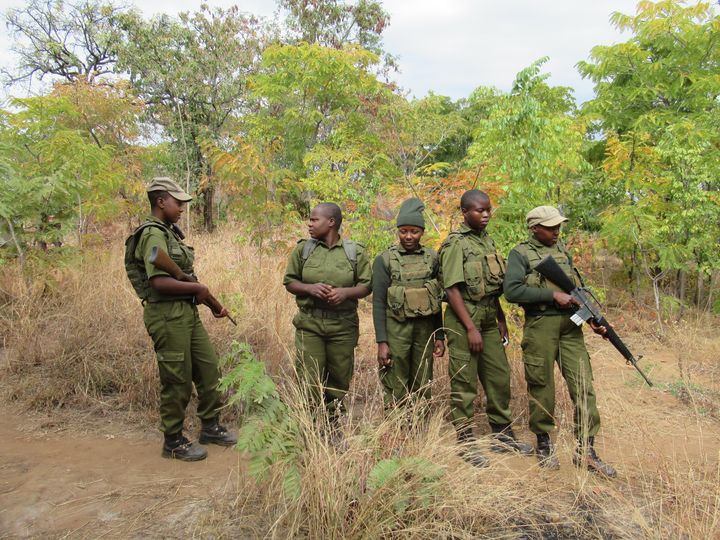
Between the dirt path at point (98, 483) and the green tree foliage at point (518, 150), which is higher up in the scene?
the green tree foliage at point (518, 150)

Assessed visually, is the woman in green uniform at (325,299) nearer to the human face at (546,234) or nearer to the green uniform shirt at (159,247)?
the green uniform shirt at (159,247)

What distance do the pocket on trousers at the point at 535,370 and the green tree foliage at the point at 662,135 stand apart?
165 inches

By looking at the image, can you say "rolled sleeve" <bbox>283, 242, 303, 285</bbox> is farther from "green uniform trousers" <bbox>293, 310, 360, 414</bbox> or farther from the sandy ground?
the sandy ground

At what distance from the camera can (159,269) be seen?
3.00 m

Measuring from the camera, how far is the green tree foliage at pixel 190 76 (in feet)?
46.3

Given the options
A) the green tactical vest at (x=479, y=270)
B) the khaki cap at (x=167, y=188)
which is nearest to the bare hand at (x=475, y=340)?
the green tactical vest at (x=479, y=270)

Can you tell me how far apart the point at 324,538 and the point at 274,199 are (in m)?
5.13

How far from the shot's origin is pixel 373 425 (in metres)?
2.56

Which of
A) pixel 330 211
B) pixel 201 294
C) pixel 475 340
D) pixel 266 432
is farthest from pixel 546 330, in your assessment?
pixel 201 294

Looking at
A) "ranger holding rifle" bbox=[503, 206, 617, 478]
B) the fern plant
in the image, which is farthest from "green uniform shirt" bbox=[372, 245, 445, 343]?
the fern plant

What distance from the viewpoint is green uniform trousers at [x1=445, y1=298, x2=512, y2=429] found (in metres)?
3.18

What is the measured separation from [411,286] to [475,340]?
1.76ft

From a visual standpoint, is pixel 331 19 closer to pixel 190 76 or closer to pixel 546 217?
pixel 190 76

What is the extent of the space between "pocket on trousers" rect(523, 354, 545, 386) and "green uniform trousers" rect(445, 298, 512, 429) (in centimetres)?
16
